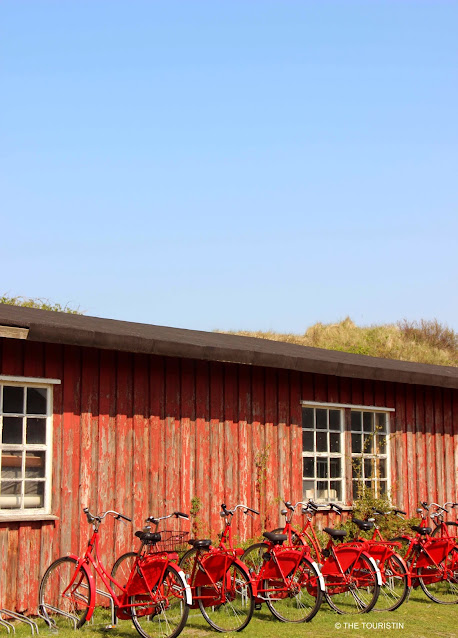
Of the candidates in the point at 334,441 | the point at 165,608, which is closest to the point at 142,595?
the point at 165,608

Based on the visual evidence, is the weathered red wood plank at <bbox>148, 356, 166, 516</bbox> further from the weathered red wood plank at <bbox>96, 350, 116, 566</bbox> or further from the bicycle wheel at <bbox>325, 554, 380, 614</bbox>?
the bicycle wheel at <bbox>325, 554, 380, 614</bbox>

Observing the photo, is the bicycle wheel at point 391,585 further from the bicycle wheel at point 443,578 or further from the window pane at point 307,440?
the window pane at point 307,440

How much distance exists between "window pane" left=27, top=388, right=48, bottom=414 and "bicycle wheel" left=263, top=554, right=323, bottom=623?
2904 millimetres

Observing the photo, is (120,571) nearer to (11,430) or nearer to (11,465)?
(11,465)

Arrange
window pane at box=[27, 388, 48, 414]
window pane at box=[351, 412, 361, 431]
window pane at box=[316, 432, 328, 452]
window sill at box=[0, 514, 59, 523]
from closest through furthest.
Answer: window sill at box=[0, 514, 59, 523] → window pane at box=[27, 388, 48, 414] → window pane at box=[316, 432, 328, 452] → window pane at box=[351, 412, 361, 431]

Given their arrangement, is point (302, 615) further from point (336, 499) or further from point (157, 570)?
point (336, 499)

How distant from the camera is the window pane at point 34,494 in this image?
844 centimetres

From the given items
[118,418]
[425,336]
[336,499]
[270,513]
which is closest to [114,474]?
[118,418]

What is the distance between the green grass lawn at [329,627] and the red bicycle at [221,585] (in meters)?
0.14

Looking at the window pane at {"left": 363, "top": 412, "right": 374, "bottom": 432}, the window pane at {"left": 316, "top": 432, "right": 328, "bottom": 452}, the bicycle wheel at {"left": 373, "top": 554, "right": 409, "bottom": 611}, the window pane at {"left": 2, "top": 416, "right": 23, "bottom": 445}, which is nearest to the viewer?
the window pane at {"left": 2, "top": 416, "right": 23, "bottom": 445}

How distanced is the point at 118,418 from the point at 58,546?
152 centimetres

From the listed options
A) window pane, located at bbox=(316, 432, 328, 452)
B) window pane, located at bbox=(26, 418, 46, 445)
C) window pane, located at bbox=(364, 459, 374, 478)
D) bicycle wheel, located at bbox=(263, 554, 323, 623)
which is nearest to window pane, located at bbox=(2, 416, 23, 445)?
window pane, located at bbox=(26, 418, 46, 445)

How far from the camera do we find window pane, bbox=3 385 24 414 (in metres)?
8.36

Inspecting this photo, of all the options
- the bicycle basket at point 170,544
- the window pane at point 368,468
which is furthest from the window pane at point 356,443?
the bicycle basket at point 170,544
